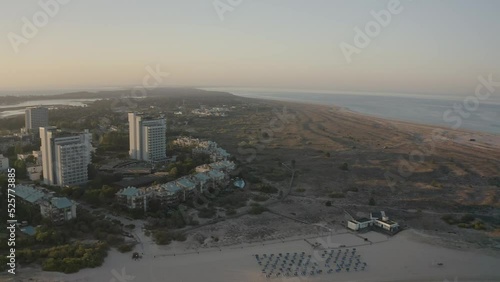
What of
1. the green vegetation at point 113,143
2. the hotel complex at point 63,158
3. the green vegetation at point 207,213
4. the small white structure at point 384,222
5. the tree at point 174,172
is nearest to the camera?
the small white structure at point 384,222

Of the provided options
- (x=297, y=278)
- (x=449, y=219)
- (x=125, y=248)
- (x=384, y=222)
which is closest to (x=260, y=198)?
(x=384, y=222)

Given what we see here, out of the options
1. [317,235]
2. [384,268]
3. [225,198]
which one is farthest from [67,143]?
[384,268]

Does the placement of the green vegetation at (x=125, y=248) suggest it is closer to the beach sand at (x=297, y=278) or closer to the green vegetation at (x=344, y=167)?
the beach sand at (x=297, y=278)

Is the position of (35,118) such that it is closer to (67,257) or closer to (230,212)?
(230,212)

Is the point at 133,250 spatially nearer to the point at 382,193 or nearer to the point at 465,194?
the point at 382,193

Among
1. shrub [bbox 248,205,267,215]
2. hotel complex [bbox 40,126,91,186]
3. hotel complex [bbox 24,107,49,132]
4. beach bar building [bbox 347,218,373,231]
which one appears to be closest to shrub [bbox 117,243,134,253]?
shrub [bbox 248,205,267,215]

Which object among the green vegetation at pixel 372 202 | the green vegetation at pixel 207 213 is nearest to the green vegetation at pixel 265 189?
the green vegetation at pixel 207 213
